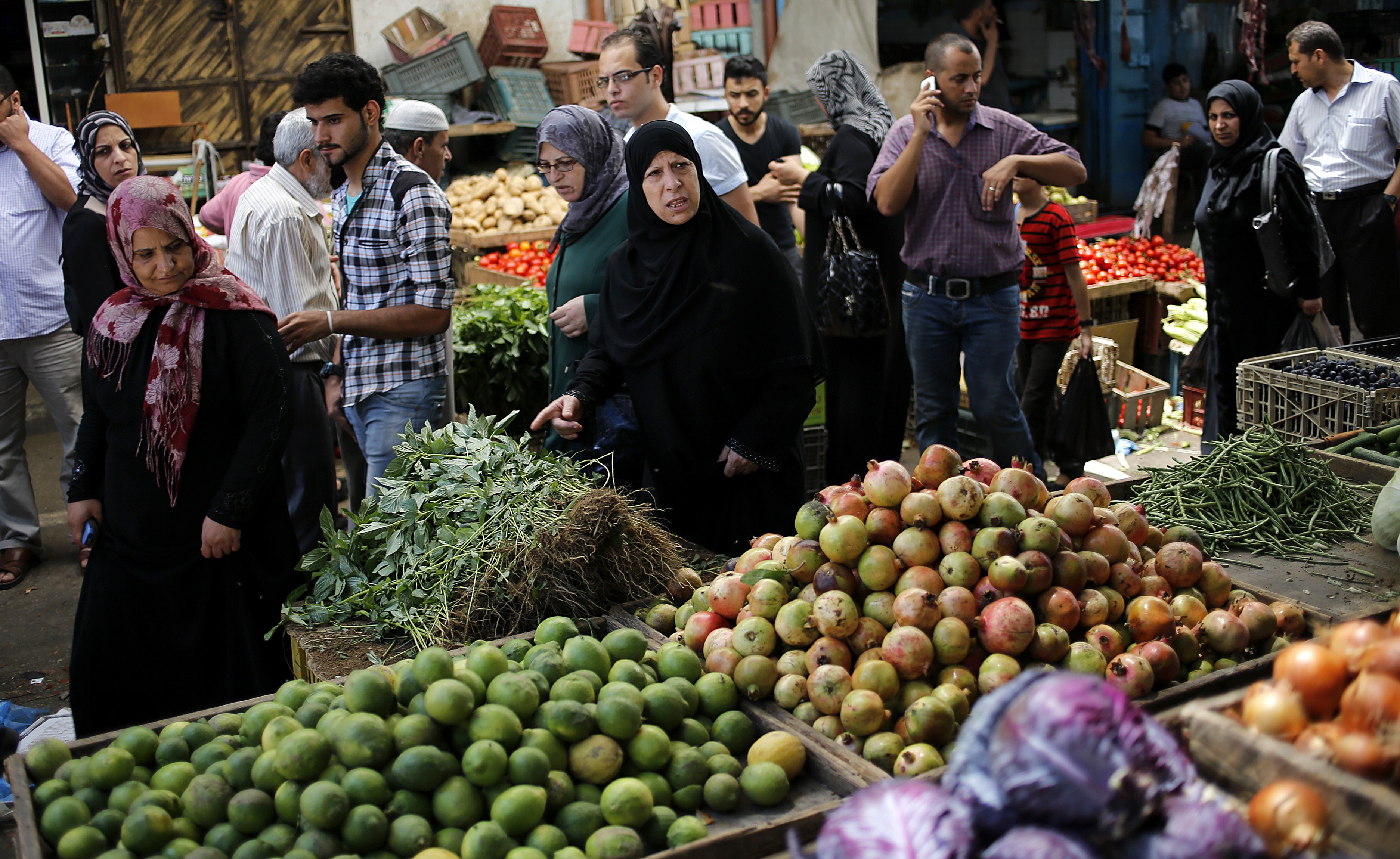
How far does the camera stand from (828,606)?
2156 mm

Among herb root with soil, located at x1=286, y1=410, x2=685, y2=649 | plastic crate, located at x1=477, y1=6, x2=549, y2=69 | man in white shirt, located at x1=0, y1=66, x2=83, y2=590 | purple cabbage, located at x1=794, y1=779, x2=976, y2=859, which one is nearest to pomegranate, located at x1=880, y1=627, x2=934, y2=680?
purple cabbage, located at x1=794, y1=779, x2=976, y2=859

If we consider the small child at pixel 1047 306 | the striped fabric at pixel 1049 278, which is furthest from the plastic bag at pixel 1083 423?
the striped fabric at pixel 1049 278

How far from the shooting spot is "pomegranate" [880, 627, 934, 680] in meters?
2.05

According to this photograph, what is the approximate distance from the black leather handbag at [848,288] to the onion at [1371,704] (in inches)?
140

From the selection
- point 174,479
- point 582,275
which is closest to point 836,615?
point 174,479

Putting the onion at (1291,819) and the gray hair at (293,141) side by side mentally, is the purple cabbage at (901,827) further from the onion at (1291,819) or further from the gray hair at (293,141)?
the gray hair at (293,141)

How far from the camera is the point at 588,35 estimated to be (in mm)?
9773

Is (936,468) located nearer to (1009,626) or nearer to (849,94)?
(1009,626)

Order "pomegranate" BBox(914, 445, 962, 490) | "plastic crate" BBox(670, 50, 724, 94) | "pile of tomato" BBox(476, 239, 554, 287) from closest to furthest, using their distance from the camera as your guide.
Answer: "pomegranate" BBox(914, 445, 962, 490) < "pile of tomato" BBox(476, 239, 554, 287) < "plastic crate" BBox(670, 50, 724, 94)

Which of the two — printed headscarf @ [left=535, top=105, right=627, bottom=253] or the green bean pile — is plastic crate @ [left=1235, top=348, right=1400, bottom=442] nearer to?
the green bean pile

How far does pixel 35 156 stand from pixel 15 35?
437 centimetres

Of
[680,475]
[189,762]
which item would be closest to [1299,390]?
[680,475]

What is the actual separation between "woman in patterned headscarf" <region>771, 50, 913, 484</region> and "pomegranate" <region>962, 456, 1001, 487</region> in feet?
8.32

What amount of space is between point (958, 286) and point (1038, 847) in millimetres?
3694
